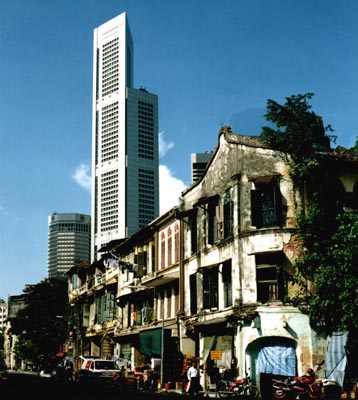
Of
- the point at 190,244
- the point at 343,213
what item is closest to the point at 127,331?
the point at 190,244

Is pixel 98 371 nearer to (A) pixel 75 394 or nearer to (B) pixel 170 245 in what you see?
(B) pixel 170 245

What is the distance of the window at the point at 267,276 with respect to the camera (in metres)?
31.4

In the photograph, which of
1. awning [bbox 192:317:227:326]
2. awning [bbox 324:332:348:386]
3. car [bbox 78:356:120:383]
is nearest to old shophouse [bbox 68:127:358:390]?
awning [bbox 192:317:227:326]

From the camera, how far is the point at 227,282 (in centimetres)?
3403

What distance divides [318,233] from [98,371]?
649 inches

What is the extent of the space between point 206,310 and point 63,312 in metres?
45.1

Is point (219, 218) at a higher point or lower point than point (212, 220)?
lower

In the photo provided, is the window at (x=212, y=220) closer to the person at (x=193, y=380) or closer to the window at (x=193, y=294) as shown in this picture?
the window at (x=193, y=294)

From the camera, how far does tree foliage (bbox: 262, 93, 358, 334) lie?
2948cm

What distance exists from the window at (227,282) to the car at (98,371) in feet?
30.6

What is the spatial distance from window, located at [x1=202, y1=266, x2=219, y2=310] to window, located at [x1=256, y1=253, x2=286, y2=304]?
12.1ft

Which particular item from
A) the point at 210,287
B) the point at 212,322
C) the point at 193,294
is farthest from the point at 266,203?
the point at 193,294

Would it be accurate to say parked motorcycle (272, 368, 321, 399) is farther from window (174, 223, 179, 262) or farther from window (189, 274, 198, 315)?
window (174, 223, 179, 262)

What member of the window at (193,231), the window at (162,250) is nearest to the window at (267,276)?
the window at (193,231)
